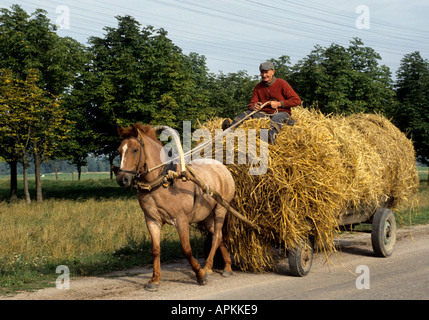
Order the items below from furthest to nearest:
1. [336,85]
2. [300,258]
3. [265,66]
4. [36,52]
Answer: [336,85], [36,52], [265,66], [300,258]

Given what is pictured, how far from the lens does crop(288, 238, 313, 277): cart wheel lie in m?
6.85

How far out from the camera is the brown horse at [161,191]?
5914 millimetres

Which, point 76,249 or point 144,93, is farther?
point 144,93

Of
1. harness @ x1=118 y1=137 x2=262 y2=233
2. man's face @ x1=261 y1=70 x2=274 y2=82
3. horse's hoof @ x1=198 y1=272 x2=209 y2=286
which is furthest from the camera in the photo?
man's face @ x1=261 y1=70 x2=274 y2=82

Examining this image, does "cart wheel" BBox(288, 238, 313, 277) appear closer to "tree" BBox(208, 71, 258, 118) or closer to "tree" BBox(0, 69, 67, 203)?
"tree" BBox(208, 71, 258, 118)

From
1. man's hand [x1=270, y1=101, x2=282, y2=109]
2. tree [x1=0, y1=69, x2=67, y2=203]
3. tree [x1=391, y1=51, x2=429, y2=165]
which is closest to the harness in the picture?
man's hand [x1=270, y1=101, x2=282, y2=109]

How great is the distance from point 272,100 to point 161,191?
2.79m

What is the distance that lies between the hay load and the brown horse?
17.3 inches

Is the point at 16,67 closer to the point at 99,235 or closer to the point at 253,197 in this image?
the point at 99,235

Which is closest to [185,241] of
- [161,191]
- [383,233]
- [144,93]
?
[161,191]

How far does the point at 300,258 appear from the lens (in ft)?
22.6

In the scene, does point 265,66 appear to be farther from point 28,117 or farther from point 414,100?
point 414,100

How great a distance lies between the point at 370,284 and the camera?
6391 mm

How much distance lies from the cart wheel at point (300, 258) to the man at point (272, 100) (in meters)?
1.86
